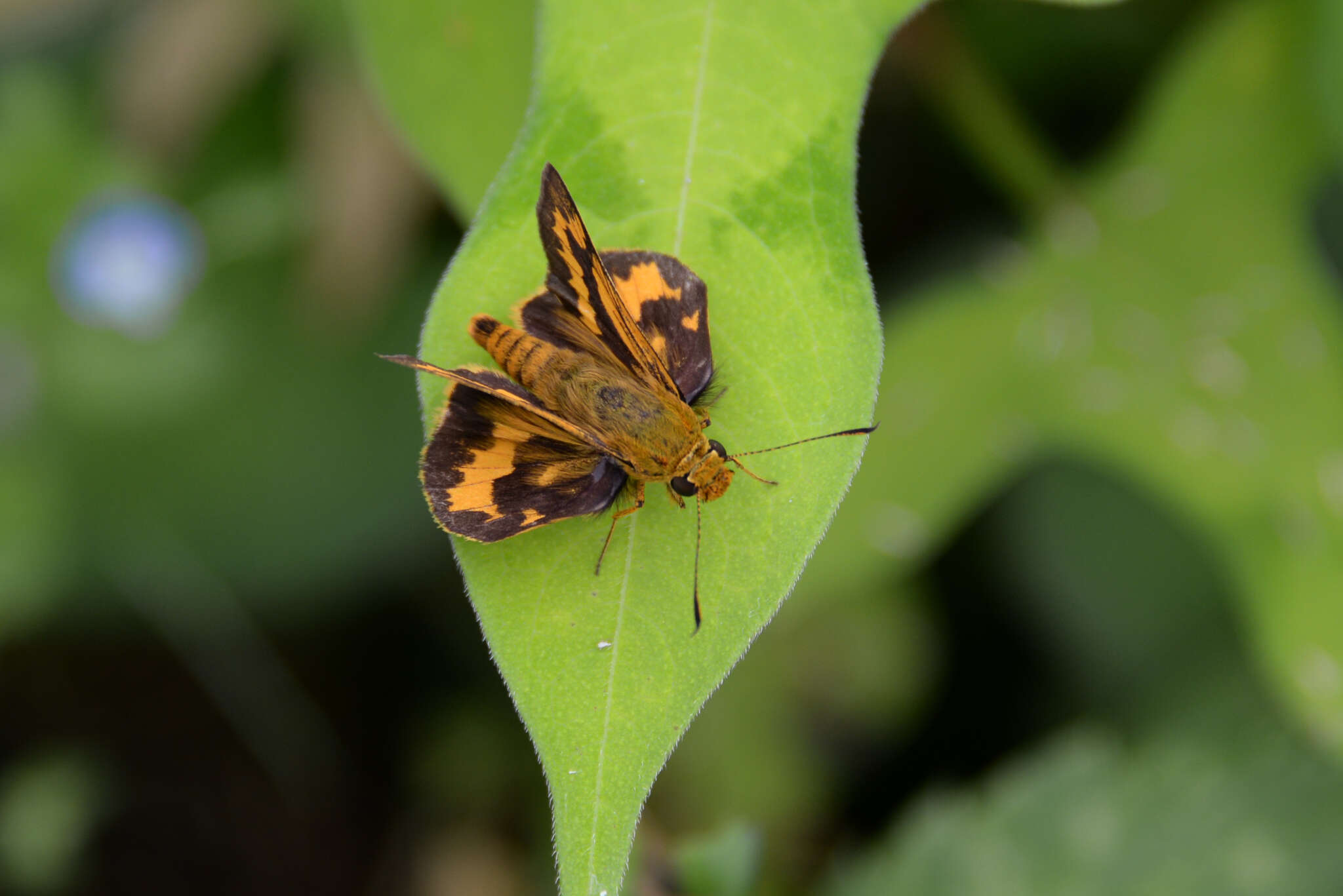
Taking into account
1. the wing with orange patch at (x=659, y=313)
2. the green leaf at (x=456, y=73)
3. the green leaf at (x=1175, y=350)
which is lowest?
the green leaf at (x=1175, y=350)

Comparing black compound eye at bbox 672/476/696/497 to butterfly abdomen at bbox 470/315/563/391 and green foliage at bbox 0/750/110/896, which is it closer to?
butterfly abdomen at bbox 470/315/563/391

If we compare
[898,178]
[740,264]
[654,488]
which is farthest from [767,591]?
[898,178]

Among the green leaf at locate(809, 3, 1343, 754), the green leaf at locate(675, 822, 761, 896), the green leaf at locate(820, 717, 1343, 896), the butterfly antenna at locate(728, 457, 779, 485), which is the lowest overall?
the green leaf at locate(820, 717, 1343, 896)

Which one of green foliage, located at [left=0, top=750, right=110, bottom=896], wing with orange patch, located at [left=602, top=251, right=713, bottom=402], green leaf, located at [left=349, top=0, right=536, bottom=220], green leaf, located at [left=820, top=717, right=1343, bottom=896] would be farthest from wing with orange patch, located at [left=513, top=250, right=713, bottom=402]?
green foliage, located at [left=0, top=750, right=110, bottom=896]

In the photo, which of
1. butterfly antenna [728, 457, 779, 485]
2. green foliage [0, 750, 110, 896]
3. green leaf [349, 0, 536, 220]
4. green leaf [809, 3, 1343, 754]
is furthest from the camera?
green foliage [0, 750, 110, 896]

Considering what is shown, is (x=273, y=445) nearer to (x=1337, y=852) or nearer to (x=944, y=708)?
(x=944, y=708)

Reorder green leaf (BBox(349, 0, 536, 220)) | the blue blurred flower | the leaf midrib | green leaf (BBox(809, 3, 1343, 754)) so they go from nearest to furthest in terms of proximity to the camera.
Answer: the leaf midrib < green leaf (BBox(349, 0, 536, 220)) < green leaf (BBox(809, 3, 1343, 754)) < the blue blurred flower

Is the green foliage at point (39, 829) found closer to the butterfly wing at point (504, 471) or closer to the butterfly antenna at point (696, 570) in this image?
the butterfly wing at point (504, 471)

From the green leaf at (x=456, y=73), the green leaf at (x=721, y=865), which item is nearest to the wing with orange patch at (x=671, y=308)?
the green leaf at (x=456, y=73)
